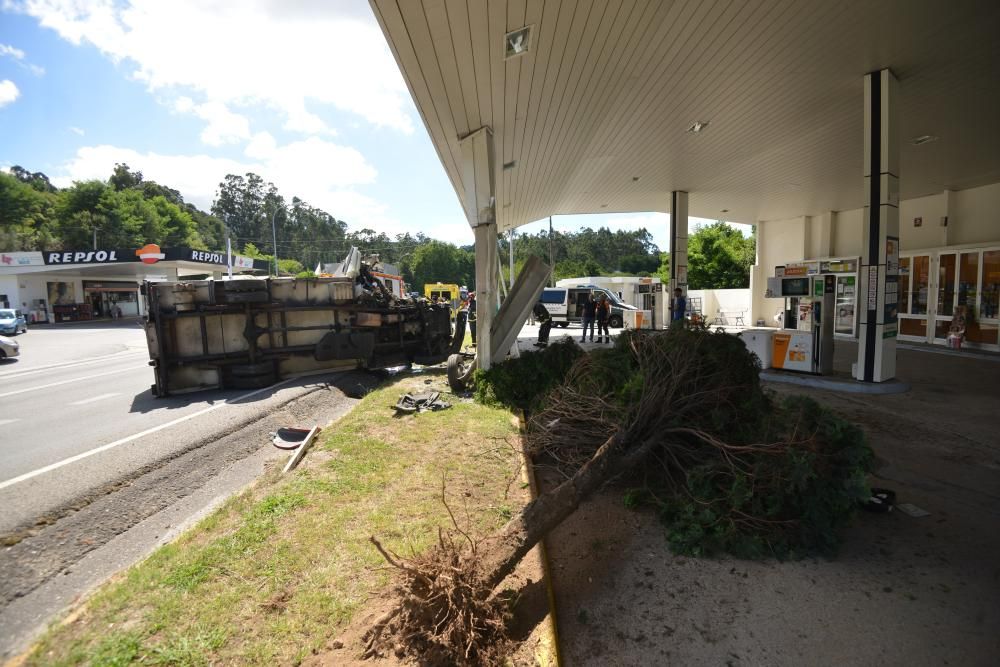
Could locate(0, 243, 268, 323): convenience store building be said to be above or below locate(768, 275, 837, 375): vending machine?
above

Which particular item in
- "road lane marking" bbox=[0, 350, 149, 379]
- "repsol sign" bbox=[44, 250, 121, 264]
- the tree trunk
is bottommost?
"road lane marking" bbox=[0, 350, 149, 379]

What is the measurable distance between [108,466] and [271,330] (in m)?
4.22

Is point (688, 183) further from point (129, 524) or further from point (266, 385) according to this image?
point (129, 524)

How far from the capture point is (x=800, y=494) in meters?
3.31

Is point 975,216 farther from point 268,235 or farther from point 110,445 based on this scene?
point 268,235

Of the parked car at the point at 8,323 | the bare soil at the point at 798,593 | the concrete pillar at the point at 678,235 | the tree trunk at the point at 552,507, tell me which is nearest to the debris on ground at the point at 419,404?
the bare soil at the point at 798,593

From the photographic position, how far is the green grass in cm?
248

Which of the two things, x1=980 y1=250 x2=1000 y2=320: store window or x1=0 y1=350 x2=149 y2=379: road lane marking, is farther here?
x1=980 y1=250 x2=1000 y2=320: store window

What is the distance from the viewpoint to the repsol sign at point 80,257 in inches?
1254

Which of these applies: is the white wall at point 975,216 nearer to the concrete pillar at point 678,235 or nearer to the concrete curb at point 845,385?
the concrete pillar at point 678,235

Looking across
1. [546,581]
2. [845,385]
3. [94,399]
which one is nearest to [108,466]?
[94,399]

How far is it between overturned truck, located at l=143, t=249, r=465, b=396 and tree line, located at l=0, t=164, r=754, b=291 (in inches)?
746

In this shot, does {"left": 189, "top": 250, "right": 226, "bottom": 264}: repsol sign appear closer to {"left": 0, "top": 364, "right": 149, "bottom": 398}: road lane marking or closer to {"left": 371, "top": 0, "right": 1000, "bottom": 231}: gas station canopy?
{"left": 0, "top": 364, "right": 149, "bottom": 398}: road lane marking

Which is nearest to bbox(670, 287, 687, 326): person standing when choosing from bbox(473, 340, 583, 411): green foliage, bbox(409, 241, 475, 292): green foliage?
bbox(473, 340, 583, 411): green foliage
